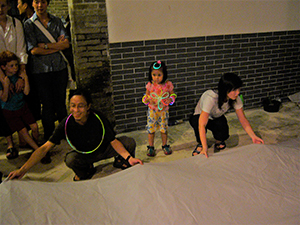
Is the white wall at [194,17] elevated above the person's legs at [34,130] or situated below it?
above

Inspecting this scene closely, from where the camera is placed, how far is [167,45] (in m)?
3.92

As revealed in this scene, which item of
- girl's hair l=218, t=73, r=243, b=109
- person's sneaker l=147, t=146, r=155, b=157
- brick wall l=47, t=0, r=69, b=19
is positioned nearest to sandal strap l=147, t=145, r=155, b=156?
person's sneaker l=147, t=146, r=155, b=157

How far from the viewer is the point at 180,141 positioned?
3715mm

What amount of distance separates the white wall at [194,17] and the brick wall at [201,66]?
0.10 metres

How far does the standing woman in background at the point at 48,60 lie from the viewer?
3229 millimetres

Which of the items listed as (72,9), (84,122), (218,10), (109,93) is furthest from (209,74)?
(84,122)

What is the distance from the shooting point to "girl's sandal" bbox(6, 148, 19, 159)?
3.34 meters

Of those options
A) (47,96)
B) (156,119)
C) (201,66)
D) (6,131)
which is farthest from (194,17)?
(6,131)

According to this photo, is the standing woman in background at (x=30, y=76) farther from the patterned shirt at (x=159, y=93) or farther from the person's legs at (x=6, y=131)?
the patterned shirt at (x=159, y=93)

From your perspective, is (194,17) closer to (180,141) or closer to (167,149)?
(180,141)

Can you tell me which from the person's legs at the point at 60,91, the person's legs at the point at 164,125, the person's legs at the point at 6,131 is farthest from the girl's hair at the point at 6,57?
the person's legs at the point at 164,125

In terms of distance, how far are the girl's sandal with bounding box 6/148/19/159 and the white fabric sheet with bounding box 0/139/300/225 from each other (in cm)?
152

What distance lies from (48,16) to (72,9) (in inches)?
11.0

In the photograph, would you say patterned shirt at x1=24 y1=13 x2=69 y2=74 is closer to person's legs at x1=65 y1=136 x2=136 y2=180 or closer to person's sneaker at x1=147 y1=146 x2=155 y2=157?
person's legs at x1=65 y1=136 x2=136 y2=180
